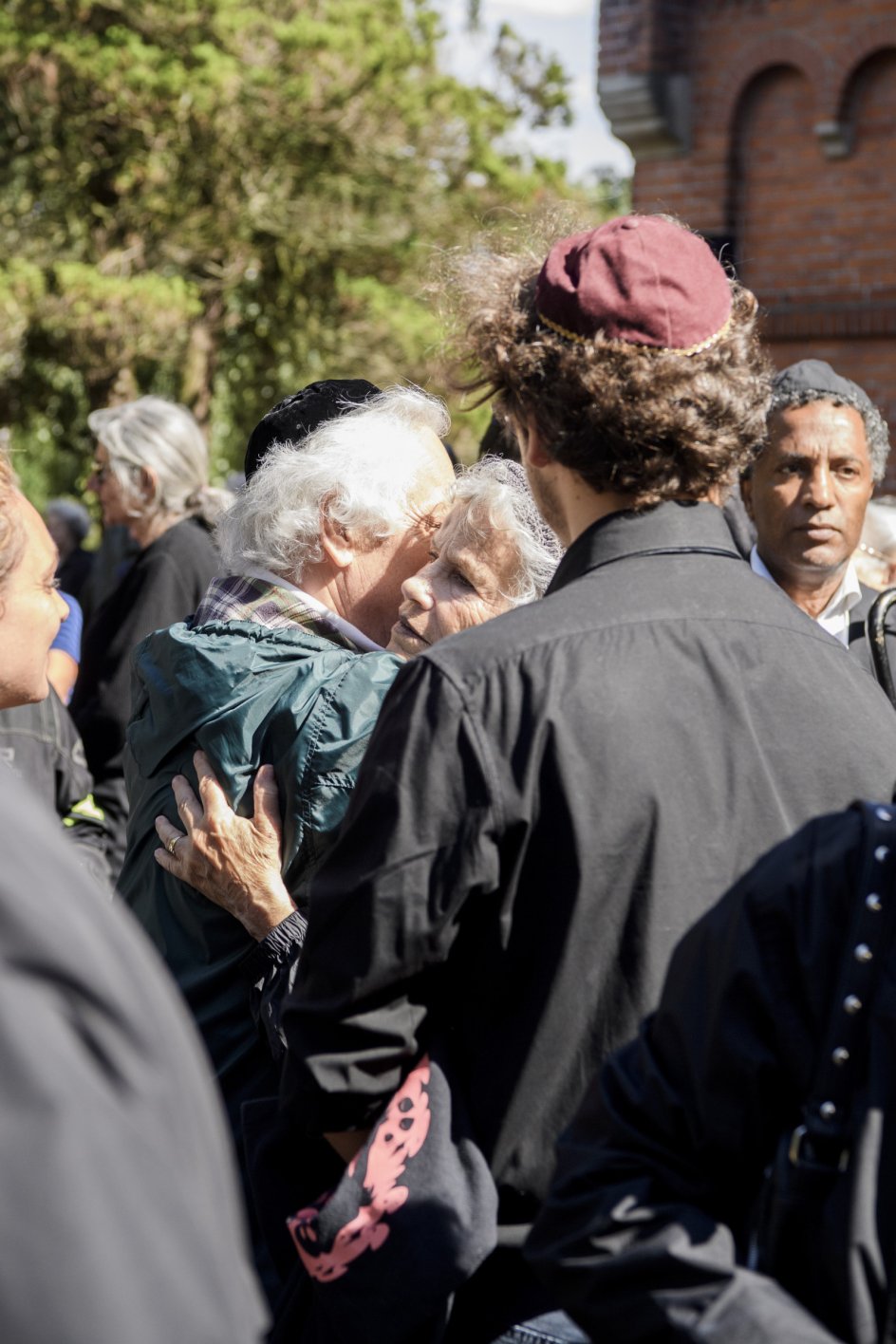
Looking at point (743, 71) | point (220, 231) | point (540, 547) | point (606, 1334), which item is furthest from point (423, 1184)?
point (220, 231)

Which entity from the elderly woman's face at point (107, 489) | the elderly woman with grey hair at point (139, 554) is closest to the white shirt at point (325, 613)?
the elderly woman with grey hair at point (139, 554)

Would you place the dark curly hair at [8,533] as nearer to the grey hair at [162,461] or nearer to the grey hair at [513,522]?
the grey hair at [513,522]

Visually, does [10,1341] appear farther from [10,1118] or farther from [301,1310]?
[301,1310]

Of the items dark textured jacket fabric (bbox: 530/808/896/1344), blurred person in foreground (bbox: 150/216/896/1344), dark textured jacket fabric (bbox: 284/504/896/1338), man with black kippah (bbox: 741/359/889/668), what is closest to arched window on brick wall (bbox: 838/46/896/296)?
man with black kippah (bbox: 741/359/889/668)

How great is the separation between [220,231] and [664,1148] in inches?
692

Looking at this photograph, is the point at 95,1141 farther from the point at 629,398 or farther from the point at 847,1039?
the point at 629,398

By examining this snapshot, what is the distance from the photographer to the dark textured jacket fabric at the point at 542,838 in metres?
1.57

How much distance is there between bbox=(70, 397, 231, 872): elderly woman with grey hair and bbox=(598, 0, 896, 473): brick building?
17.8ft

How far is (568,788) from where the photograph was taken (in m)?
1.56

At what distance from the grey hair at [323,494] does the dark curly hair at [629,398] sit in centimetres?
67

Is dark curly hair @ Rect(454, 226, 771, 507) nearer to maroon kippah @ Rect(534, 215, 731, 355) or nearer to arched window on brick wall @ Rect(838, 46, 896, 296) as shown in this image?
maroon kippah @ Rect(534, 215, 731, 355)

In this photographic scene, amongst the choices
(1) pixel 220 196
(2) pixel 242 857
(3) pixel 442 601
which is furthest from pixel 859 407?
(1) pixel 220 196

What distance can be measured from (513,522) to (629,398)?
0.78 m

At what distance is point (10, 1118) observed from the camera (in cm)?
79
